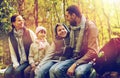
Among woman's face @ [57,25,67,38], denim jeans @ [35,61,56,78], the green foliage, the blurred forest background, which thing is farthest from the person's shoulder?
the green foliage

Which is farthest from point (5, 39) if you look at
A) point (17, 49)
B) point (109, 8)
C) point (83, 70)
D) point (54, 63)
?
point (109, 8)

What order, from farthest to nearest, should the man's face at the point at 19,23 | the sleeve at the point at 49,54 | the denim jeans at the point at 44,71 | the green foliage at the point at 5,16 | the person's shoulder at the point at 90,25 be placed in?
the green foliage at the point at 5,16 → the man's face at the point at 19,23 → the sleeve at the point at 49,54 → the denim jeans at the point at 44,71 → the person's shoulder at the point at 90,25

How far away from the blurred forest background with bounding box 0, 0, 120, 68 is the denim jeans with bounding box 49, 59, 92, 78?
7840 millimetres

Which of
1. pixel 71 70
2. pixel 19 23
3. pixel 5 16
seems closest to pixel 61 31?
pixel 71 70

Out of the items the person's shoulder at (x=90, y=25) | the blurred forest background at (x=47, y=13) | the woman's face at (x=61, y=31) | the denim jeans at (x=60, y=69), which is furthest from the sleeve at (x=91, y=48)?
the blurred forest background at (x=47, y=13)

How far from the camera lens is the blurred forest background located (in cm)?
1305

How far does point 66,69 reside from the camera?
15.9ft

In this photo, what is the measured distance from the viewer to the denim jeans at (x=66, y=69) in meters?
4.47

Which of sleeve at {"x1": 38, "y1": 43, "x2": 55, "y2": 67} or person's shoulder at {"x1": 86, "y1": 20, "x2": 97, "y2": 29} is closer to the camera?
person's shoulder at {"x1": 86, "y1": 20, "x2": 97, "y2": 29}

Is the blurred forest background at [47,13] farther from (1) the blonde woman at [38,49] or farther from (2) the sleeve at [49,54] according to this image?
(2) the sleeve at [49,54]

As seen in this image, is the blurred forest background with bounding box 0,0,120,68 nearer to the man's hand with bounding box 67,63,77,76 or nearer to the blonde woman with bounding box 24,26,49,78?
the blonde woman with bounding box 24,26,49,78

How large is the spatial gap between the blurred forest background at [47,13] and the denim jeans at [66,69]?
7.84 meters

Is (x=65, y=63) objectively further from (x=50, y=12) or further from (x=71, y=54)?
(x=50, y=12)

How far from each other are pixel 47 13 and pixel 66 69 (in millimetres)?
18249
